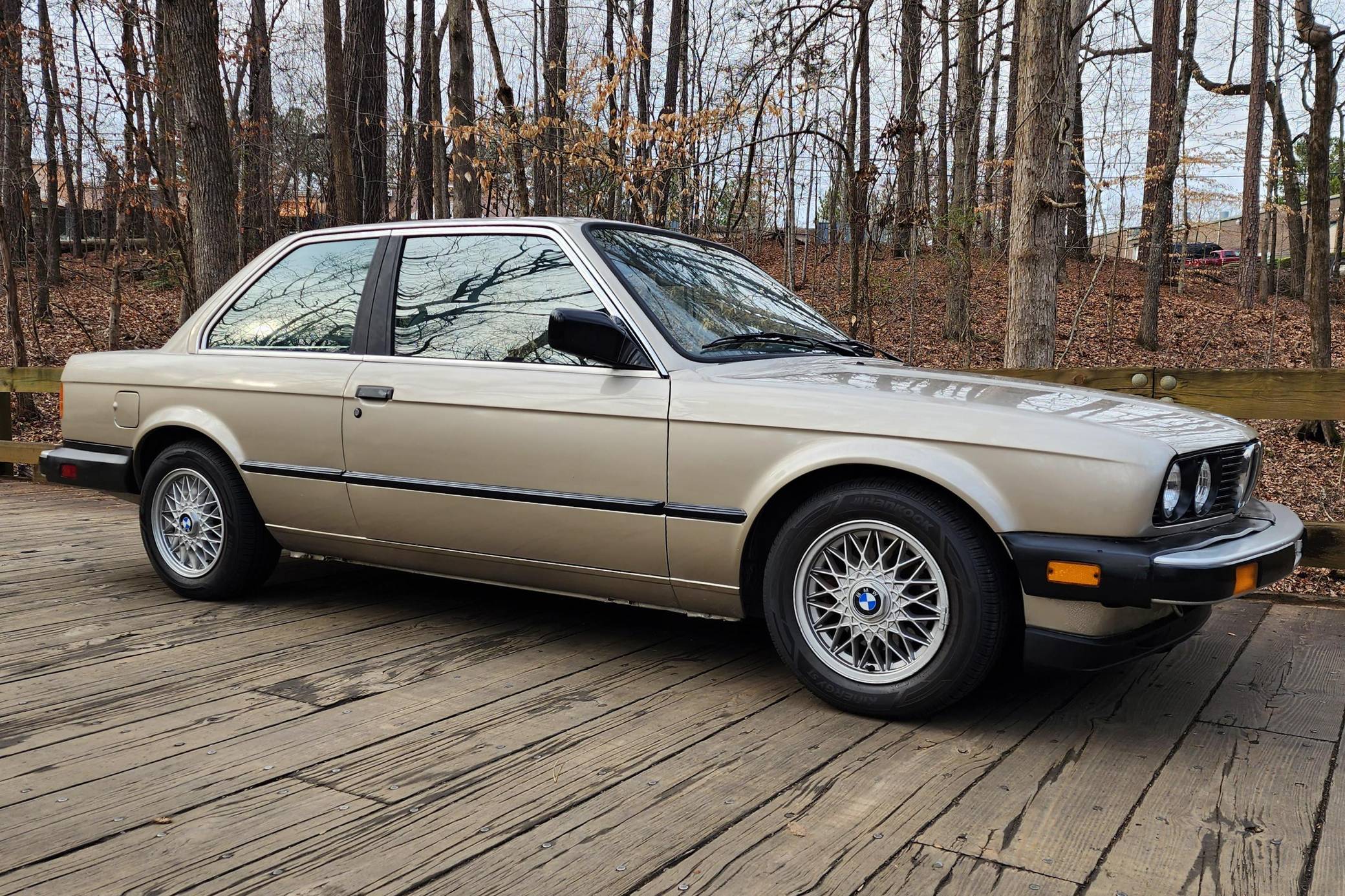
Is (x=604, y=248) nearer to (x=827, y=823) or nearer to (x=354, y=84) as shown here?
(x=827, y=823)

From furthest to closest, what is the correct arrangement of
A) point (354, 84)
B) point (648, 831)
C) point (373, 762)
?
point (354, 84), point (373, 762), point (648, 831)

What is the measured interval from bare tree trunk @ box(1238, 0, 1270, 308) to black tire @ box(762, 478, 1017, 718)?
69.2ft

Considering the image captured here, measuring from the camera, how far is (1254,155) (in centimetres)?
2131

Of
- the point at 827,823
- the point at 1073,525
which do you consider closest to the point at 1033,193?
the point at 1073,525

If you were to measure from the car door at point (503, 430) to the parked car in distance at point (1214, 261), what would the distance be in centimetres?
2595

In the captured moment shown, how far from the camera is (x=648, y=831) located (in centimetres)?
248

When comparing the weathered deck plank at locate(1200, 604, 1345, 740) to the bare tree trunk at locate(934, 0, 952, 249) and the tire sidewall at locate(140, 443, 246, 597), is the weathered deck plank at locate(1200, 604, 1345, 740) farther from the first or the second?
the bare tree trunk at locate(934, 0, 952, 249)

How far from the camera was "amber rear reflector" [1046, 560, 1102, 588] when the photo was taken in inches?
113

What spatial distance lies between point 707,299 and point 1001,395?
→ 4.06 feet

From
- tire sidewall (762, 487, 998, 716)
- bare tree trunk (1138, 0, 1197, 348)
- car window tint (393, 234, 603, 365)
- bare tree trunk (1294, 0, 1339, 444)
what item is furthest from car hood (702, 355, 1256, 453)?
bare tree trunk (1138, 0, 1197, 348)

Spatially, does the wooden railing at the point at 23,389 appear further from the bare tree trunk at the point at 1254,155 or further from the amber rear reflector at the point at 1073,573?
the bare tree trunk at the point at 1254,155

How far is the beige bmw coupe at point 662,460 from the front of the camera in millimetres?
3002

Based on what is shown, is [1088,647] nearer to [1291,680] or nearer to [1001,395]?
[1001,395]

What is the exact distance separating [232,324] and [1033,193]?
5060 mm
